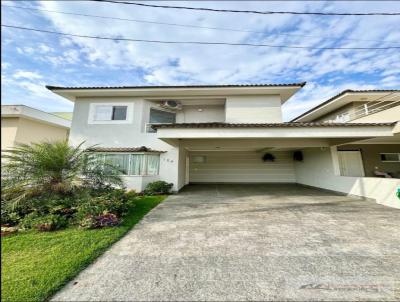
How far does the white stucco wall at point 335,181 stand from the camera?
22.7 feet

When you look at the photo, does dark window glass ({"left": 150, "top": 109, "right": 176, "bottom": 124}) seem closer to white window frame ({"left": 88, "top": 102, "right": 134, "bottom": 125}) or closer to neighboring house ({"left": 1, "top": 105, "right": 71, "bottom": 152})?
white window frame ({"left": 88, "top": 102, "right": 134, "bottom": 125})

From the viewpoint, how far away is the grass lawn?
230 centimetres

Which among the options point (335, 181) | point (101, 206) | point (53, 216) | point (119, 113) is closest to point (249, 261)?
point (101, 206)

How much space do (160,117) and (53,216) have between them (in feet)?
27.4

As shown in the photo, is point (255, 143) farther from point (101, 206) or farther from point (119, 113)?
point (119, 113)

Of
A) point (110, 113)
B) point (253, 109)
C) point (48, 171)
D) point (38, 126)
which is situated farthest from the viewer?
point (253, 109)

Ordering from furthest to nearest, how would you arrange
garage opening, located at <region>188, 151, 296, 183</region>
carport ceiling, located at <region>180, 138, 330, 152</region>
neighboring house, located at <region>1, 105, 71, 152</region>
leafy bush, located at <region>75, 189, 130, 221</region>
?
garage opening, located at <region>188, 151, 296, 183</region>, carport ceiling, located at <region>180, 138, 330, 152</region>, neighboring house, located at <region>1, 105, 71, 152</region>, leafy bush, located at <region>75, 189, 130, 221</region>

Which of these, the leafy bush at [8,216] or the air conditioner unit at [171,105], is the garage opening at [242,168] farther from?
the leafy bush at [8,216]

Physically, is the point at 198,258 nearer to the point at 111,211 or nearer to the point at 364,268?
the point at 364,268

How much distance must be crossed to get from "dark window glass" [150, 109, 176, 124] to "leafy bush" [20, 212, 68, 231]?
7.67m

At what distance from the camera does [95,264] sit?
302 cm

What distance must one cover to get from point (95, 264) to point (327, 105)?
14774 millimetres

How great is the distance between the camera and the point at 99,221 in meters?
4.66

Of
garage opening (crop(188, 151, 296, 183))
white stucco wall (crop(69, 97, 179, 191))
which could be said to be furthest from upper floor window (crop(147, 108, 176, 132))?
garage opening (crop(188, 151, 296, 183))
